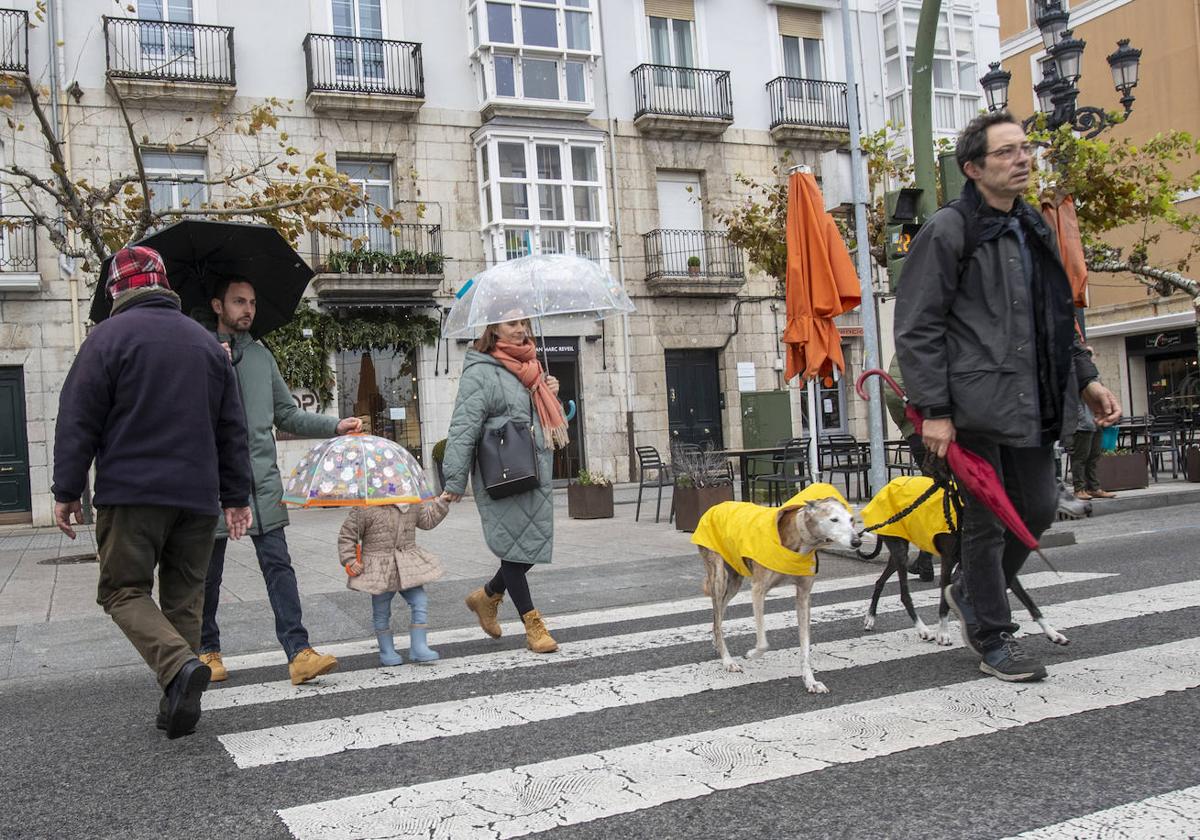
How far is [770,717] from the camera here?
3.87 meters

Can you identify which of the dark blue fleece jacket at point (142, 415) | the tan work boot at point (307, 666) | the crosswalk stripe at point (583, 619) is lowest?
the crosswalk stripe at point (583, 619)

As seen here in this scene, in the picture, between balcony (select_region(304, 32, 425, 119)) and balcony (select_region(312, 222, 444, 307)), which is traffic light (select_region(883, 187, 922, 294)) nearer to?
balcony (select_region(312, 222, 444, 307))

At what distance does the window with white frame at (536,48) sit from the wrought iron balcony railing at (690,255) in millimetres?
3651

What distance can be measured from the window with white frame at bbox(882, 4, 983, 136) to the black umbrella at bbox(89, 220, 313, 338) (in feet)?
80.1

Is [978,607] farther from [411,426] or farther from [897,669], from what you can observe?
[411,426]

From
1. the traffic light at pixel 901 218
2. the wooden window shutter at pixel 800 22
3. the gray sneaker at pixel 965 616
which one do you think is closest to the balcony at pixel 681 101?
the wooden window shutter at pixel 800 22

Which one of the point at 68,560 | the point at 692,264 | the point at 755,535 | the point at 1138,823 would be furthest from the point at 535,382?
the point at 692,264

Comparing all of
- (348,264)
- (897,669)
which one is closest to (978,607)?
(897,669)

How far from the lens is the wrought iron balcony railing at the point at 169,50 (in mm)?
19703

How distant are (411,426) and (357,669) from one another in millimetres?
17552

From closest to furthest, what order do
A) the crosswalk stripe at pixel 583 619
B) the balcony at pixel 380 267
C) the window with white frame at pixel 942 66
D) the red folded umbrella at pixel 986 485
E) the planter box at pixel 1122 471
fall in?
the red folded umbrella at pixel 986 485 < the crosswalk stripe at pixel 583 619 < the planter box at pixel 1122 471 < the balcony at pixel 380 267 < the window with white frame at pixel 942 66

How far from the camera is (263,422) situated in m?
5.19

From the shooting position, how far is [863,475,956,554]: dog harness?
16.6 ft

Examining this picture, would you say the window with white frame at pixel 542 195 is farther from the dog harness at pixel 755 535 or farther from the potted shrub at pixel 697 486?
the dog harness at pixel 755 535
